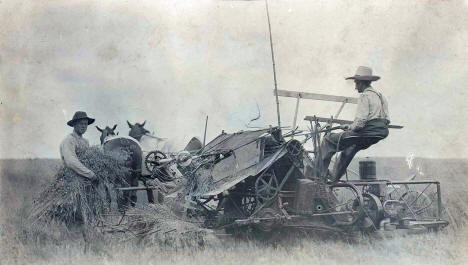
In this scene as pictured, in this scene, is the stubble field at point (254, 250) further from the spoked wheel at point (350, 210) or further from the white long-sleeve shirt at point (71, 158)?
the white long-sleeve shirt at point (71, 158)

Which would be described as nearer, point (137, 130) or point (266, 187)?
point (266, 187)

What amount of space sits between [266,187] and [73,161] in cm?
353

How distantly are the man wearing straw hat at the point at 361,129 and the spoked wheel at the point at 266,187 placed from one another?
3.43ft

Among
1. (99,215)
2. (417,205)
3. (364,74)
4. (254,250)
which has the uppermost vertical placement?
(364,74)

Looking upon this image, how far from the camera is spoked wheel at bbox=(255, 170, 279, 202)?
27.1ft

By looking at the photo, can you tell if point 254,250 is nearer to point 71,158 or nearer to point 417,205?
point 71,158

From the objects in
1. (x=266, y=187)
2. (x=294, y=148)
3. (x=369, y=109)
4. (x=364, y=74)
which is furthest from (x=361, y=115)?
(x=266, y=187)

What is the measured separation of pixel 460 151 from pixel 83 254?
24.3 feet

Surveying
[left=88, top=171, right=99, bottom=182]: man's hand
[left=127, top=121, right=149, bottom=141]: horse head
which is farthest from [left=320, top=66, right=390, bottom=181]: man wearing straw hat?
[left=127, top=121, right=149, bottom=141]: horse head

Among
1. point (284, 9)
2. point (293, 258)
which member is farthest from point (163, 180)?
point (284, 9)

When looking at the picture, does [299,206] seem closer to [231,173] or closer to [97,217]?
[231,173]

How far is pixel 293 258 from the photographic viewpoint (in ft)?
24.2

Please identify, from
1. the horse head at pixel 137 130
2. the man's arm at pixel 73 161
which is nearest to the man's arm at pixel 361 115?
the man's arm at pixel 73 161

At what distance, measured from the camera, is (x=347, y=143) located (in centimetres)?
860
